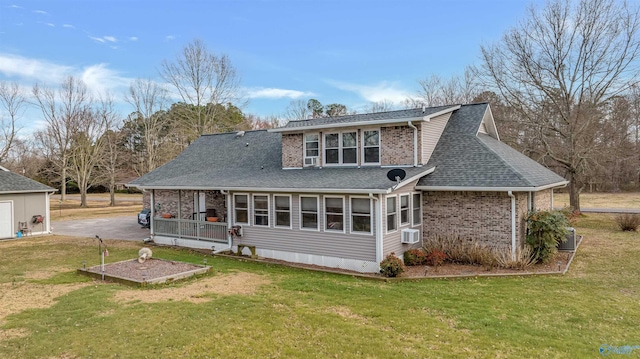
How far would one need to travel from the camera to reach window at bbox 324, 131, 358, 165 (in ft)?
50.9

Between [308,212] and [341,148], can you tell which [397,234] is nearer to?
[308,212]

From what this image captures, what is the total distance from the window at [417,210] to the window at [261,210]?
18.1 ft

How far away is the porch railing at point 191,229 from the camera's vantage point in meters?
16.2

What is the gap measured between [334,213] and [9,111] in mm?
39337

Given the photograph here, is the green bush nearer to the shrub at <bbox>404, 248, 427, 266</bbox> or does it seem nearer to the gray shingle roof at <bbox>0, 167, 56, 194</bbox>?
the shrub at <bbox>404, 248, 427, 266</bbox>

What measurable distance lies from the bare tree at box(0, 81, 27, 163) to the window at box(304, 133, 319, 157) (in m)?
35.5

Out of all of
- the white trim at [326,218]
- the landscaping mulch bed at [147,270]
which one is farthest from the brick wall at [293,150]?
the landscaping mulch bed at [147,270]

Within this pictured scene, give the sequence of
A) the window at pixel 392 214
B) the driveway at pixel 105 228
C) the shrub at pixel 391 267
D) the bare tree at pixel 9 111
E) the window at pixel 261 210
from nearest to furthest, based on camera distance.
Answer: the shrub at pixel 391 267
the window at pixel 392 214
the window at pixel 261 210
the driveway at pixel 105 228
the bare tree at pixel 9 111

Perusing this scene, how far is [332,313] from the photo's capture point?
8.27 m

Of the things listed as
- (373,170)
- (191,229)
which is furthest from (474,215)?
(191,229)

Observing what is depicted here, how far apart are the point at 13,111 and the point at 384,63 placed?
35566 mm

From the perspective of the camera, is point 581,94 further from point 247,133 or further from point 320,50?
point 247,133

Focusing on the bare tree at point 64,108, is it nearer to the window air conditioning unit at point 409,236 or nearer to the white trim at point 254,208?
the white trim at point 254,208

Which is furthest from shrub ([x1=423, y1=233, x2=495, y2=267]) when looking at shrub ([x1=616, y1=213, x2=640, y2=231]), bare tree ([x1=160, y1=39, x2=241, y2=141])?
bare tree ([x1=160, y1=39, x2=241, y2=141])
